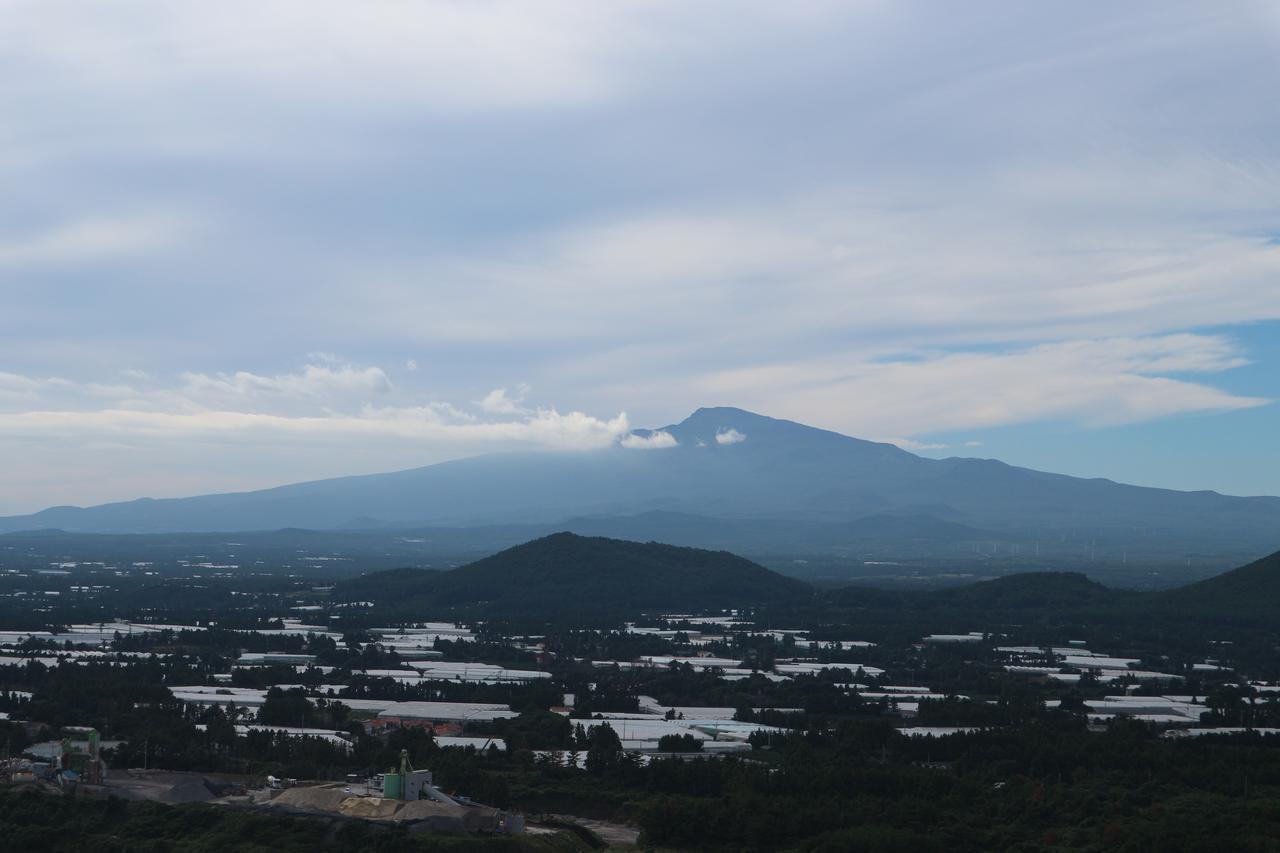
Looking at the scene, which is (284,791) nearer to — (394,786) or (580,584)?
(394,786)

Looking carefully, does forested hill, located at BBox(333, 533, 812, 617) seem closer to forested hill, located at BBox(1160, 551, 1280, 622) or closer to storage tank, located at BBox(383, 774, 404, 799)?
forested hill, located at BBox(1160, 551, 1280, 622)

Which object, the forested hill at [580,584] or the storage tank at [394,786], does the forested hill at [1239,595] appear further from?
the storage tank at [394,786]

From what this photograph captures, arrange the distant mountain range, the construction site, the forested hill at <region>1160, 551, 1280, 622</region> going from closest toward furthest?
1. the construction site
2. the forested hill at <region>1160, 551, 1280, 622</region>
3. the distant mountain range

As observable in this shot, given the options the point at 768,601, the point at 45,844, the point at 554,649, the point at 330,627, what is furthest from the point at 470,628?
the point at 45,844

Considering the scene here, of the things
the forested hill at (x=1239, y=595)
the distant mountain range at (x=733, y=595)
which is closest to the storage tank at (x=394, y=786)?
the distant mountain range at (x=733, y=595)

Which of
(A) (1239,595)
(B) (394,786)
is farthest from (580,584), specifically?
(B) (394,786)

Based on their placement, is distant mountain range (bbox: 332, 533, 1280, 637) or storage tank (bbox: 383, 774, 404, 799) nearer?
storage tank (bbox: 383, 774, 404, 799)

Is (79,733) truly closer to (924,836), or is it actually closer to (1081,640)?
(924,836)

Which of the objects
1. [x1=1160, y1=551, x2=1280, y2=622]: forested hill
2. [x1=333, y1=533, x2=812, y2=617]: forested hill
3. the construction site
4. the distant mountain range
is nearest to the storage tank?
the construction site
